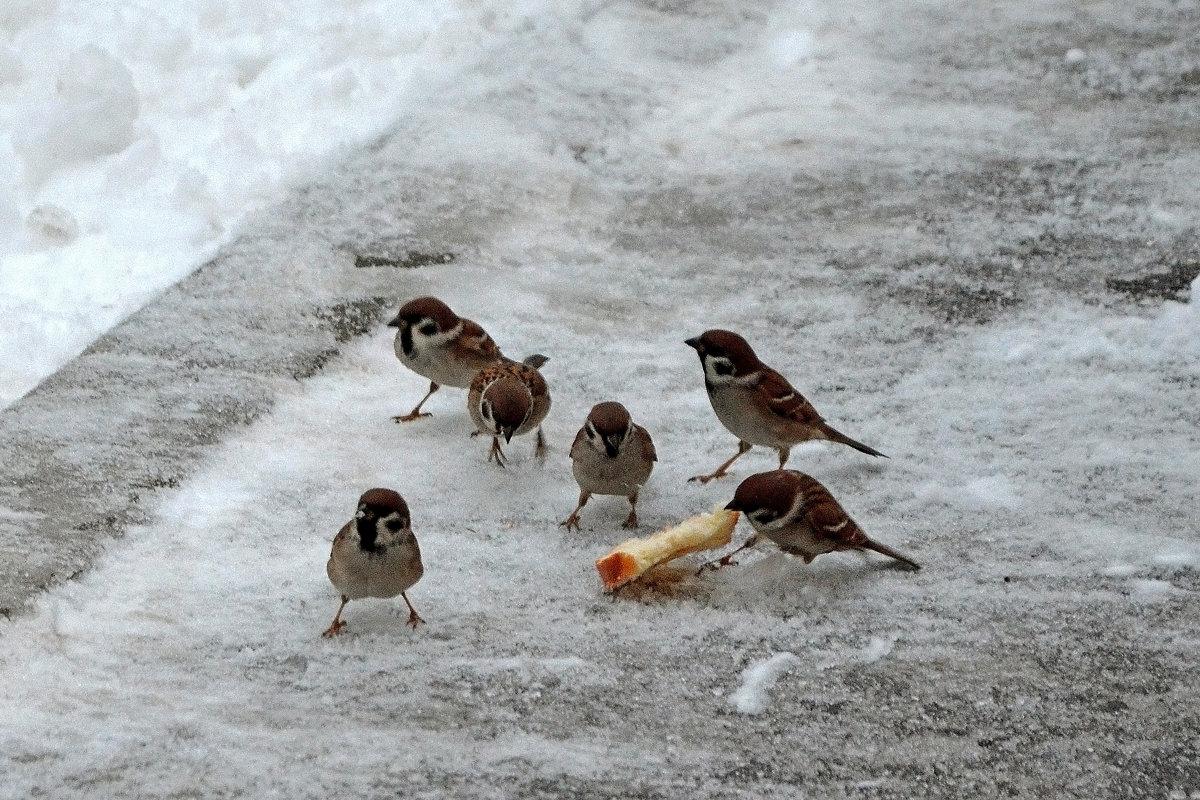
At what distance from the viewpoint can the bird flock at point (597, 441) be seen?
12.8ft

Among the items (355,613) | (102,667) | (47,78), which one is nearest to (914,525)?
(355,613)

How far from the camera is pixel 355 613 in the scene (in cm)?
411

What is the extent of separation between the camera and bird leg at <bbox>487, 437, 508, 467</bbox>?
197 inches

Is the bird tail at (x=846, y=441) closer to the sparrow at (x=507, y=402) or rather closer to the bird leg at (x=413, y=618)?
the sparrow at (x=507, y=402)

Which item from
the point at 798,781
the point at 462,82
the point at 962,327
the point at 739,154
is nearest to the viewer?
the point at 798,781

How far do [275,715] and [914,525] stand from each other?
2.13 metres

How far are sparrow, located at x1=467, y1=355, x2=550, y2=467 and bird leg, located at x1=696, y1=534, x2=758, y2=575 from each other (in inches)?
31.9

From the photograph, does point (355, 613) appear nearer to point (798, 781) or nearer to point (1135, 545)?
point (798, 781)

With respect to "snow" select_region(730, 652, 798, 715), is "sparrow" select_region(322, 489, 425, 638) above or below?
above

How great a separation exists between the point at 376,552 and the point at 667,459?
5.05 ft

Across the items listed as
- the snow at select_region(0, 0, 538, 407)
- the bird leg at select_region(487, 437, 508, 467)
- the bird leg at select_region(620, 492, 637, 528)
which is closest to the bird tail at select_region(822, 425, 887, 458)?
the bird leg at select_region(620, 492, 637, 528)

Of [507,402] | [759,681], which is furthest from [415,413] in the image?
[759,681]

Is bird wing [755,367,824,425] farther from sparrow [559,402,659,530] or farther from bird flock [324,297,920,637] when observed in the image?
sparrow [559,402,659,530]

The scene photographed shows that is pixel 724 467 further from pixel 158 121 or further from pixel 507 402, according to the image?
pixel 158 121
